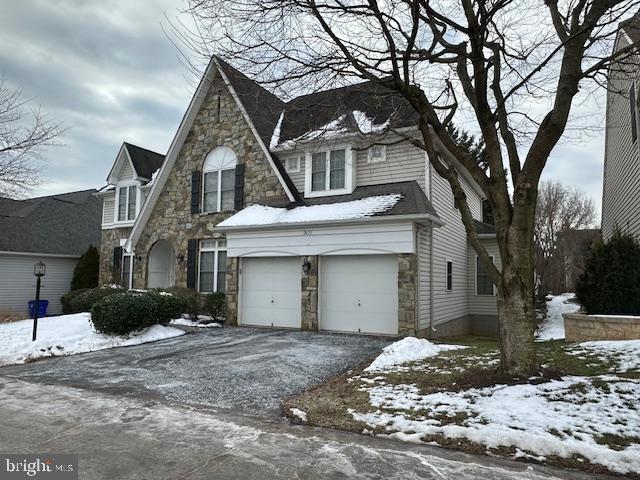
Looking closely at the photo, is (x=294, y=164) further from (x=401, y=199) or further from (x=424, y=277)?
(x=424, y=277)

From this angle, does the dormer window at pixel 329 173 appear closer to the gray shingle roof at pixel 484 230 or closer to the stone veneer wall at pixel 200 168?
the stone veneer wall at pixel 200 168

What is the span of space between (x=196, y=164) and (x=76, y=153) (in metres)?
5.13

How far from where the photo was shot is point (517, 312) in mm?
6266

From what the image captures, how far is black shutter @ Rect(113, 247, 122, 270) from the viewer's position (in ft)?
64.6

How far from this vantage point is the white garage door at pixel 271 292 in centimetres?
1332

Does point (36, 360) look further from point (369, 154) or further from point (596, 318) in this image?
point (596, 318)

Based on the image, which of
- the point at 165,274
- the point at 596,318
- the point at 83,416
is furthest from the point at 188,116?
the point at 596,318

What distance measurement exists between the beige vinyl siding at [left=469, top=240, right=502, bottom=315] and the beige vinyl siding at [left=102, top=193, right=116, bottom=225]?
16.2m

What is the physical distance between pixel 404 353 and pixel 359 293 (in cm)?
367

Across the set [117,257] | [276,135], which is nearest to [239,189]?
[276,135]

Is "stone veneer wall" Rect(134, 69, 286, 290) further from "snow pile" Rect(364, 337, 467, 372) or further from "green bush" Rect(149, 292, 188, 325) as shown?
"snow pile" Rect(364, 337, 467, 372)

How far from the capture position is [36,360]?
30.4 feet

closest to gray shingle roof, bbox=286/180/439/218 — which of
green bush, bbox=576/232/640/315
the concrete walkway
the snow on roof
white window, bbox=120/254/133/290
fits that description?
the snow on roof

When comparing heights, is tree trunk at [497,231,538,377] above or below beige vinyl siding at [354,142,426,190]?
below
